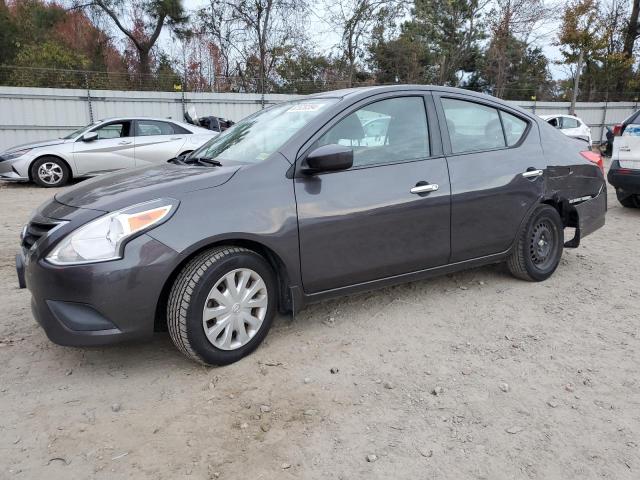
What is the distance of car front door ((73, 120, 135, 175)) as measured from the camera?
33.7 ft

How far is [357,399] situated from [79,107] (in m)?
14.8

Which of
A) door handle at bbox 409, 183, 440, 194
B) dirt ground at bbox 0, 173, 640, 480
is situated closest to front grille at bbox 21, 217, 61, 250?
dirt ground at bbox 0, 173, 640, 480

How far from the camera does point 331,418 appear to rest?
99.9 inches

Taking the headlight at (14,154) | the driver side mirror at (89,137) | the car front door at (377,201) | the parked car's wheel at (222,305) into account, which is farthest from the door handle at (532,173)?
the headlight at (14,154)

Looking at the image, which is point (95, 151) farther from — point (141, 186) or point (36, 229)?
point (141, 186)

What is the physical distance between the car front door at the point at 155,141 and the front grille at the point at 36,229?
7.62 meters

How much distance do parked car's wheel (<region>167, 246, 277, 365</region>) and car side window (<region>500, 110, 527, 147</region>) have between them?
2356 millimetres

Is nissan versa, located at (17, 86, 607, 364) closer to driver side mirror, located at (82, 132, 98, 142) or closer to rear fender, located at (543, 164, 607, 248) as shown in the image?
rear fender, located at (543, 164, 607, 248)

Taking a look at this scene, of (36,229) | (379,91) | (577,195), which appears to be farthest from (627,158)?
(36,229)

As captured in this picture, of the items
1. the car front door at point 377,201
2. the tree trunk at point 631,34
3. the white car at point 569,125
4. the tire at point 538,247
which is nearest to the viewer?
the car front door at point 377,201

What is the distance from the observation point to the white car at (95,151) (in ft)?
33.2

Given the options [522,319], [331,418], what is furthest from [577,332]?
[331,418]

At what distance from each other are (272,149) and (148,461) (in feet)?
6.25

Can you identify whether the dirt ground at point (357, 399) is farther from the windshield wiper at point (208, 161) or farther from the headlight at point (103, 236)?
the windshield wiper at point (208, 161)
